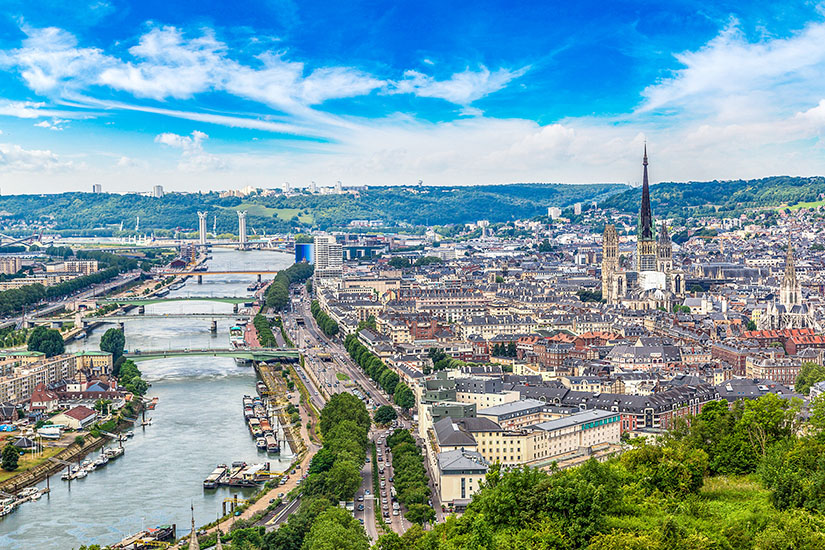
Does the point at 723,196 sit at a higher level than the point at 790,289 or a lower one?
higher

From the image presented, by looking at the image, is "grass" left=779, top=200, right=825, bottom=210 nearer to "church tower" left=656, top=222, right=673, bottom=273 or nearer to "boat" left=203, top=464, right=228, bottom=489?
"church tower" left=656, top=222, right=673, bottom=273

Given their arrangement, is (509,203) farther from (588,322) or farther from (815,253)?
(588,322)

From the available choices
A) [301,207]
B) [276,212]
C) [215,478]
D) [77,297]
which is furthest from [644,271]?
[301,207]

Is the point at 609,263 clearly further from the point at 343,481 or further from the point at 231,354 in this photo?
the point at 343,481

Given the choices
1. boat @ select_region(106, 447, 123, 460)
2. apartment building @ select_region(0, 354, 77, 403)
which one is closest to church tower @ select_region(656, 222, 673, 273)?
apartment building @ select_region(0, 354, 77, 403)

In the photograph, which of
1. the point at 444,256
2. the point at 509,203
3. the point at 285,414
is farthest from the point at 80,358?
the point at 509,203

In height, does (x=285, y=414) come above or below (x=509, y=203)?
below
